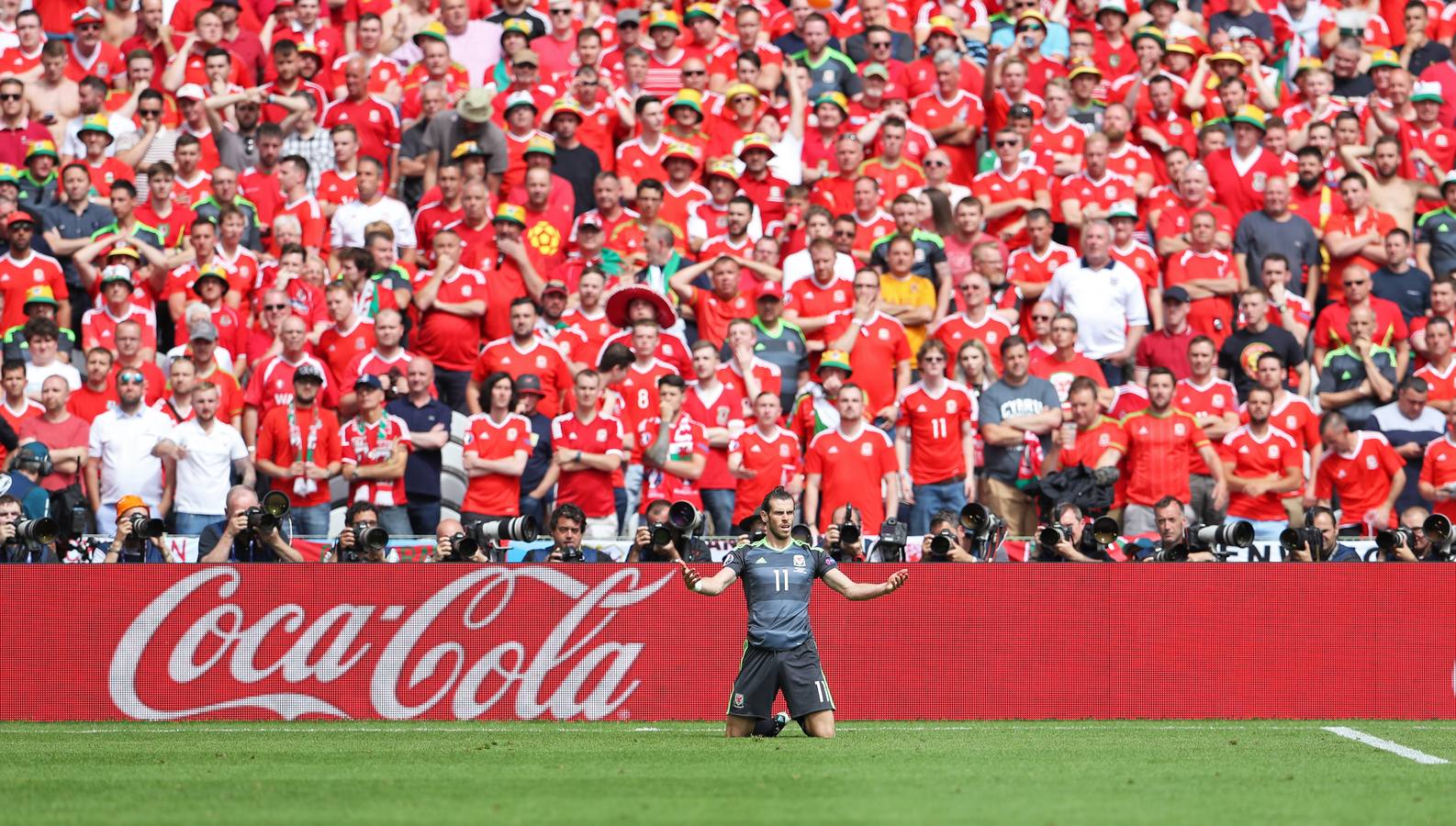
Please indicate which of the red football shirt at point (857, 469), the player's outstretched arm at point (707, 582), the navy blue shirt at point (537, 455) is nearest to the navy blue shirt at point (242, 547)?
the navy blue shirt at point (537, 455)

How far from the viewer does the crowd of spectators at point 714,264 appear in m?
18.2

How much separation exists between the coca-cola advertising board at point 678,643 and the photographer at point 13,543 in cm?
28

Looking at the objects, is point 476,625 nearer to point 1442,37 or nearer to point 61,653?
point 61,653

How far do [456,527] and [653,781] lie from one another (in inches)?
228

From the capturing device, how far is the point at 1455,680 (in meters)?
16.7

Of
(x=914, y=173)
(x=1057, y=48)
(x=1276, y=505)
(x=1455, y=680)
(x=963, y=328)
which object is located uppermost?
(x=1057, y=48)

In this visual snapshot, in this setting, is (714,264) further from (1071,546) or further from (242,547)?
(242,547)

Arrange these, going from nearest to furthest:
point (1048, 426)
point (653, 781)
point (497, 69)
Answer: point (653, 781)
point (1048, 426)
point (497, 69)

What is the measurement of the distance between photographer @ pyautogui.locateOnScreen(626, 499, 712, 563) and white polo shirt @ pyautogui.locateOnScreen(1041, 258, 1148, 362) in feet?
16.0

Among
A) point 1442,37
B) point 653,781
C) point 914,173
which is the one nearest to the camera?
point 653,781

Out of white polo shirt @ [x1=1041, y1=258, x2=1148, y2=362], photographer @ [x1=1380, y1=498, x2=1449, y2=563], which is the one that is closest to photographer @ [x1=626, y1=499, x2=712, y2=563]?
white polo shirt @ [x1=1041, y1=258, x2=1148, y2=362]

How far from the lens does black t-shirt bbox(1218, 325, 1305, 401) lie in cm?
1978

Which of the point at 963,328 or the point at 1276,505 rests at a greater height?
the point at 963,328

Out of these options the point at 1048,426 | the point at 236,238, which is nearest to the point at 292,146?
the point at 236,238
